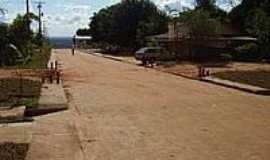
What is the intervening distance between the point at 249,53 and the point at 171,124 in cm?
4589

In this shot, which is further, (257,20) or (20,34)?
(20,34)

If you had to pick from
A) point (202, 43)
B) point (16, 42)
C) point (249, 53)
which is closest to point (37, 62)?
point (16, 42)

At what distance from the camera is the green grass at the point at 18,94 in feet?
64.7

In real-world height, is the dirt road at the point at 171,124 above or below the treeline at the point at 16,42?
below

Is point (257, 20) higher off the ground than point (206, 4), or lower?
lower

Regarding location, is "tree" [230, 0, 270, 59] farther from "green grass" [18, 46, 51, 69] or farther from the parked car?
"green grass" [18, 46, 51, 69]

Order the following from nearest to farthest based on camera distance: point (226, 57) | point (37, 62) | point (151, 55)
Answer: point (37, 62) < point (151, 55) < point (226, 57)

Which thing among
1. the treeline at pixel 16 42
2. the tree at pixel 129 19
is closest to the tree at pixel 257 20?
the tree at pixel 129 19

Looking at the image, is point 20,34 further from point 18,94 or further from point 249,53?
point 18,94

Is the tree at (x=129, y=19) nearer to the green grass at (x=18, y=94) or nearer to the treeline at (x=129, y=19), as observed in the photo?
the treeline at (x=129, y=19)

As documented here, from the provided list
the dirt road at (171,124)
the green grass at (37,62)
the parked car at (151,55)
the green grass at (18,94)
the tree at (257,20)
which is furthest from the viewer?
the parked car at (151,55)

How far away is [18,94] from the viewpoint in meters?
22.7

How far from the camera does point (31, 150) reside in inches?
462

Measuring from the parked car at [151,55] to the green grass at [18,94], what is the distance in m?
26.5
